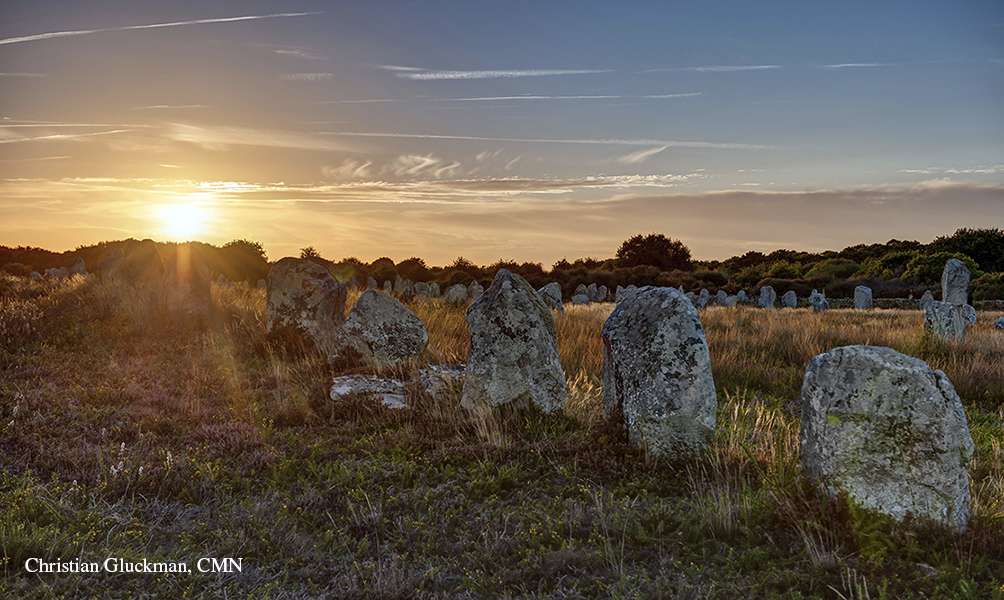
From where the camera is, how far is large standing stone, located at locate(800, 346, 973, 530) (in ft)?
18.7

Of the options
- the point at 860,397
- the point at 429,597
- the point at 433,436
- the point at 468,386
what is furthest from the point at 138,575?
the point at 860,397

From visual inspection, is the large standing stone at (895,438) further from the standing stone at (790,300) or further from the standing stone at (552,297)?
the standing stone at (790,300)

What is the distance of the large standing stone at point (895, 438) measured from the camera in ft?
18.7

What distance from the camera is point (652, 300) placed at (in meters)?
8.26

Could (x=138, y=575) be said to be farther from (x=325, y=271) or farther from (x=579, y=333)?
(x=579, y=333)

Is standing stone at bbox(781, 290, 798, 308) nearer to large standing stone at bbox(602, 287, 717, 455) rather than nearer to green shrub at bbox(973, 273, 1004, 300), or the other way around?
green shrub at bbox(973, 273, 1004, 300)

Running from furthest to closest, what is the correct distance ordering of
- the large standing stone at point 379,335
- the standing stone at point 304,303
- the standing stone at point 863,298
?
1. the standing stone at point 863,298
2. the standing stone at point 304,303
3. the large standing stone at point 379,335

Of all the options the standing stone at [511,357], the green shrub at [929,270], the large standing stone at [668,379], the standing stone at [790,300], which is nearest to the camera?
the large standing stone at [668,379]

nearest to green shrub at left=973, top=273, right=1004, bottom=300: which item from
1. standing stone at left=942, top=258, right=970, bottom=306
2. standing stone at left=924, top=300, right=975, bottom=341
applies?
standing stone at left=942, top=258, right=970, bottom=306

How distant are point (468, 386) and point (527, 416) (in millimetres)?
905

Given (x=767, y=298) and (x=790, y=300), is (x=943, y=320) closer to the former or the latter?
(x=767, y=298)

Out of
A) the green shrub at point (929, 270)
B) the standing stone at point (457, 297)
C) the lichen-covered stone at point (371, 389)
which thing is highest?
the green shrub at point (929, 270)

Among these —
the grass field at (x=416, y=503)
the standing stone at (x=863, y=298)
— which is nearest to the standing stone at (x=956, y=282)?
the grass field at (x=416, y=503)

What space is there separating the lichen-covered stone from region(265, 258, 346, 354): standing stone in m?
3.37
